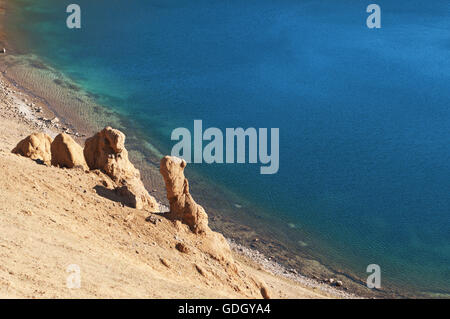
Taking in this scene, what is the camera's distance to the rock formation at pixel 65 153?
80.6ft

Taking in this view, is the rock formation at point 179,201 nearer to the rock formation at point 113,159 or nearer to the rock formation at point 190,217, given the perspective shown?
the rock formation at point 190,217

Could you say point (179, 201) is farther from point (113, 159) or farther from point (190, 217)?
point (113, 159)

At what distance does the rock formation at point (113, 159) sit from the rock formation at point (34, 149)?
2.54 meters

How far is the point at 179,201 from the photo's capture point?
902 inches

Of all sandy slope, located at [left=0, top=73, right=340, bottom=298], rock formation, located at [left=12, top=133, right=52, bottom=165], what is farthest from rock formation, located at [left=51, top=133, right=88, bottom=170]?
rock formation, located at [left=12, top=133, right=52, bottom=165]

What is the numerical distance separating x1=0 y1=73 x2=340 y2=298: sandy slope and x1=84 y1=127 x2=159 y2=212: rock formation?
91 cm

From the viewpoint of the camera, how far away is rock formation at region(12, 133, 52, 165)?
26.1 meters
